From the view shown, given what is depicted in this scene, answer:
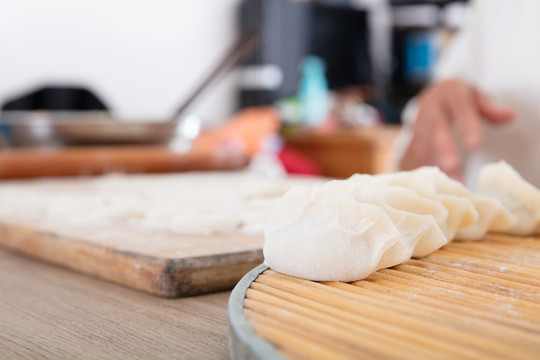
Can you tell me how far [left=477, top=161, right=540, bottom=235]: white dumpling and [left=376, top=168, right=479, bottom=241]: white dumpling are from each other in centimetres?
9

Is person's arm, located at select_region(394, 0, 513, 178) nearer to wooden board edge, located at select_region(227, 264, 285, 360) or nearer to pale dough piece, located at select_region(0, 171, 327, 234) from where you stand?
pale dough piece, located at select_region(0, 171, 327, 234)

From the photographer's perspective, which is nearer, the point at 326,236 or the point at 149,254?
the point at 326,236

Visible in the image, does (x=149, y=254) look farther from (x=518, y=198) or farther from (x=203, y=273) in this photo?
(x=518, y=198)

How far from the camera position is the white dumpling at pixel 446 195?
0.66 metres

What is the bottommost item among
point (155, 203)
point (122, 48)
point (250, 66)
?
point (155, 203)

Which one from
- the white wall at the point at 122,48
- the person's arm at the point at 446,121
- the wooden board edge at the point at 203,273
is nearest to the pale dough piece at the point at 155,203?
the wooden board edge at the point at 203,273

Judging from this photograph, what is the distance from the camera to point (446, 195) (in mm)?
674

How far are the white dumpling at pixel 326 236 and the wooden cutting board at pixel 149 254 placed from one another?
0.14 meters

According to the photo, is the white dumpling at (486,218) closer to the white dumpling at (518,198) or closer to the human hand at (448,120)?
the white dumpling at (518,198)

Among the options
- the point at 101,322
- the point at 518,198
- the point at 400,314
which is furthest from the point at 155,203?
the point at 400,314

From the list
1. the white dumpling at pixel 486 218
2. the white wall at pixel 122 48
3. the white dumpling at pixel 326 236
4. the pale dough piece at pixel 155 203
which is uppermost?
the white wall at pixel 122 48

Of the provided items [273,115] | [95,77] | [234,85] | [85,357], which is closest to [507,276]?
[85,357]

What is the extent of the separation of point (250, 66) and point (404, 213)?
534cm

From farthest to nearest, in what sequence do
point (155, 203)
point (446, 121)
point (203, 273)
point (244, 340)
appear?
point (446, 121), point (155, 203), point (203, 273), point (244, 340)
